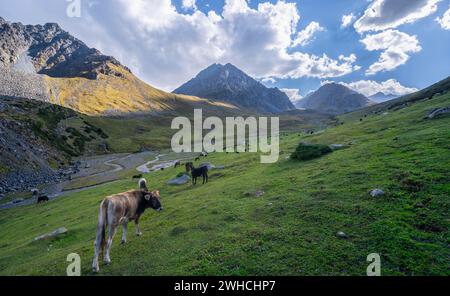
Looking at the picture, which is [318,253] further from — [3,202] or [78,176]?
[78,176]

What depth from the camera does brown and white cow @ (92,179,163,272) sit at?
492 inches

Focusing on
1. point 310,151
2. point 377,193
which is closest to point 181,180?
point 310,151

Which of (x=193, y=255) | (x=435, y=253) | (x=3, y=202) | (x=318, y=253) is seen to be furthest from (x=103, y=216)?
(x=3, y=202)

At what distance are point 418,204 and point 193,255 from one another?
1203 centimetres

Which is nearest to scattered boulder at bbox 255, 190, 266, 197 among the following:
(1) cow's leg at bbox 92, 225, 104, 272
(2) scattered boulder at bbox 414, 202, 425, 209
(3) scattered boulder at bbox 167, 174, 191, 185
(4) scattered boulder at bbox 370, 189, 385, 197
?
(4) scattered boulder at bbox 370, 189, 385, 197

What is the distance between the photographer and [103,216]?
1255 cm

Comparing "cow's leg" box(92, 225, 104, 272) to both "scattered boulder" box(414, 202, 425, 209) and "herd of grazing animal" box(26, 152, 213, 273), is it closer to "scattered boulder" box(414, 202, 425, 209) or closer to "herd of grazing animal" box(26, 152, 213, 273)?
"herd of grazing animal" box(26, 152, 213, 273)

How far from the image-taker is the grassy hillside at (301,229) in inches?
431

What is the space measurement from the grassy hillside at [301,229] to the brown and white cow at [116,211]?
995mm

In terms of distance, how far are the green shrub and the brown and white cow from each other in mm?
21481

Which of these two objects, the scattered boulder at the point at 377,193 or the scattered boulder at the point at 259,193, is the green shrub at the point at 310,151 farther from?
the scattered boulder at the point at 377,193

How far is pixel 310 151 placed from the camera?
3256cm

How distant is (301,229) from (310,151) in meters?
20.3

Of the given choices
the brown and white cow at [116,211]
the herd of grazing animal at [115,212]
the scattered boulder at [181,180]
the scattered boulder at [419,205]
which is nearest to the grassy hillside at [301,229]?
the scattered boulder at [419,205]
